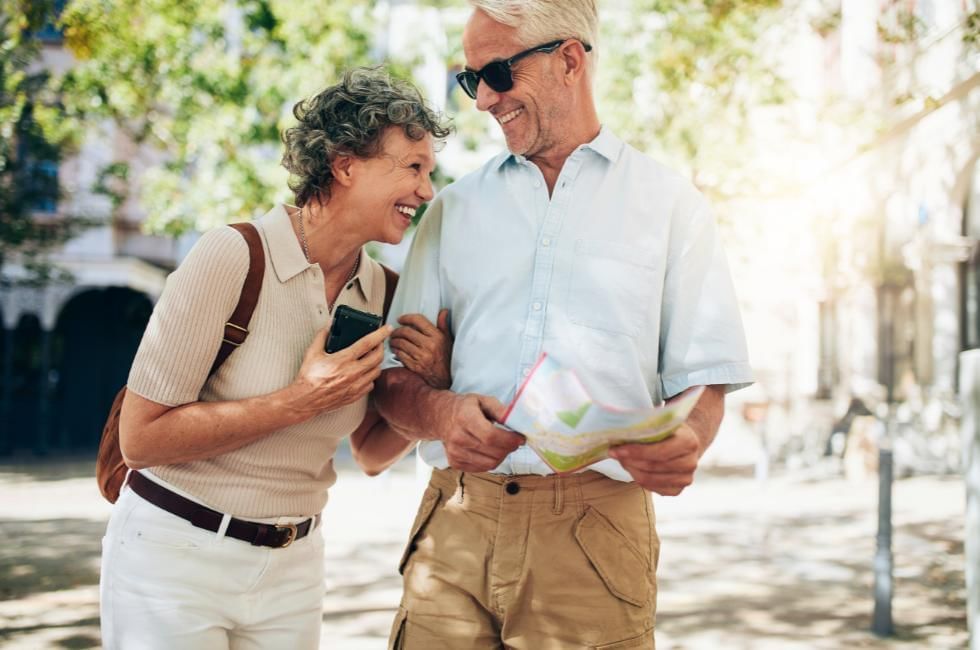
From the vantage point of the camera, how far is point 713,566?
8.65m

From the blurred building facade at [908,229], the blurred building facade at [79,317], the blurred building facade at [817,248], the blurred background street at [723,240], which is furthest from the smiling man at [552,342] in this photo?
the blurred building facade at [79,317]

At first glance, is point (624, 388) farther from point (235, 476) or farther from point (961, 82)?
point (961, 82)

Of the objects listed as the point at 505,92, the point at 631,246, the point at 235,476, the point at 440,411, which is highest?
the point at 505,92

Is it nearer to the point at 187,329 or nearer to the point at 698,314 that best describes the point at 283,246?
the point at 187,329

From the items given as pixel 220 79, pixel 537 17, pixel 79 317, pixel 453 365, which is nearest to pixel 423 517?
pixel 453 365

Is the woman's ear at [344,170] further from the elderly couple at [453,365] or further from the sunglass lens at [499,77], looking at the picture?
the sunglass lens at [499,77]

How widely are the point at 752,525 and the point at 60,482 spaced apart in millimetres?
10170

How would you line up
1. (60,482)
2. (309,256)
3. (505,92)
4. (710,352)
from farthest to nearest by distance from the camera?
(60,482)
(309,256)
(505,92)
(710,352)

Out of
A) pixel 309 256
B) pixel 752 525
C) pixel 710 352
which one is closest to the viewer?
pixel 710 352

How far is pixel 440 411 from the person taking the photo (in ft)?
7.68

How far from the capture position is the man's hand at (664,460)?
1917mm

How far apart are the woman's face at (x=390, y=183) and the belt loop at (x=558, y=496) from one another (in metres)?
0.76

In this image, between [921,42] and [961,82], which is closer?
[961,82]

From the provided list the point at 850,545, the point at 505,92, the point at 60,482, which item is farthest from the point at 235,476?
the point at 60,482
